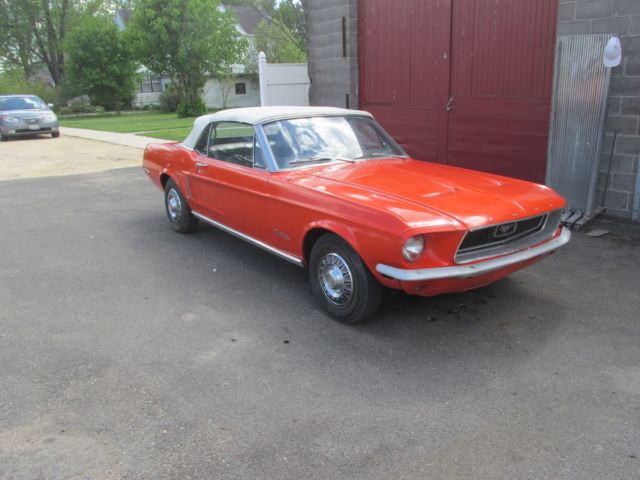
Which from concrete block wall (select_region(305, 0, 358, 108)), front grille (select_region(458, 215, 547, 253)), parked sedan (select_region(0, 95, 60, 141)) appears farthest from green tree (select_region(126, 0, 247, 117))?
front grille (select_region(458, 215, 547, 253))

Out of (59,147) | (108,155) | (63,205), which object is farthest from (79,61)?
(63,205)

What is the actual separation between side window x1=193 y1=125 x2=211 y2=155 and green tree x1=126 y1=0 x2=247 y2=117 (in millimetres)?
24716

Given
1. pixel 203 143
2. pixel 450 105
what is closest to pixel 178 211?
pixel 203 143

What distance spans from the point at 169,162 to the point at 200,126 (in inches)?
27.7

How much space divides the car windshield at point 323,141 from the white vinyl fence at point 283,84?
7.26m

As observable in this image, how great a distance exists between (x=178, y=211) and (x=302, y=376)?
3.66 metres

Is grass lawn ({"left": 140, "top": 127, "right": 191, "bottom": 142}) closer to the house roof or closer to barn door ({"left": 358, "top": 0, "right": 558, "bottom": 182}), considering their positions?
barn door ({"left": 358, "top": 0, "right": 558, "bottom": 182})

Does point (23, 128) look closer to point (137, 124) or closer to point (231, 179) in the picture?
point (137, 124)

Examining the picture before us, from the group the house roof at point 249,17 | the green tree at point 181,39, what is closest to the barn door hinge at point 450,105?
the green tree at point 181,39

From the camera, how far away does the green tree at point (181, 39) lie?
101 feet

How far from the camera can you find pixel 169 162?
6.61m

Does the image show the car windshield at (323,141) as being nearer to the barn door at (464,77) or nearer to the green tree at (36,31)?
the barn door at (464,77)

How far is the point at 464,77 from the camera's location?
828cm

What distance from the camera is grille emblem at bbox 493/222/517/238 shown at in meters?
3.91
